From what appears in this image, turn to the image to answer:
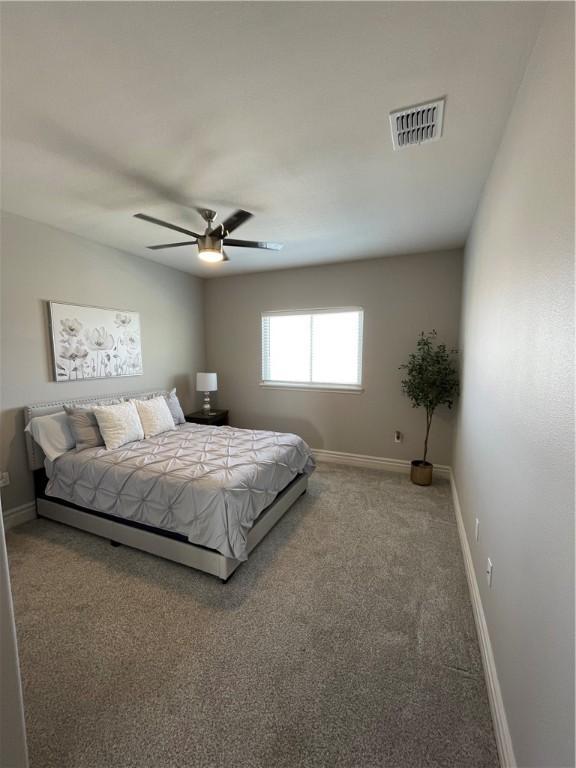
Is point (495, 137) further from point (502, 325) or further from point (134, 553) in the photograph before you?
point (134, 553)

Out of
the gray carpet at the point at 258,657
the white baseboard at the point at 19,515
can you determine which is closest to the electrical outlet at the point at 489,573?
the gray carpet at the point at 258,657

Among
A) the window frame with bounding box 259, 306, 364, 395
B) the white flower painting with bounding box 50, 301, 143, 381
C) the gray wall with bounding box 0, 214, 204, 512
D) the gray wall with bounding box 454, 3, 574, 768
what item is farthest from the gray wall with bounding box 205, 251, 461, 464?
the gray wall with bounding box 454, 3, 574, 768

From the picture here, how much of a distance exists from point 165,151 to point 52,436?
2502 millimetres

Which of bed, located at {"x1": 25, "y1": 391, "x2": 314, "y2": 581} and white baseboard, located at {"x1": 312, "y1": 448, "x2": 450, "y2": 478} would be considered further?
white baseboard, located at {"x1": 312, "y1": 448, "x2": 450, "y2": 478}

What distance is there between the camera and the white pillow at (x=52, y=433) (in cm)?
275

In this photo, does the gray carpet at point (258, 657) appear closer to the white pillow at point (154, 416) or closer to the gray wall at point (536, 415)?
the gray wall at point (536, 415)

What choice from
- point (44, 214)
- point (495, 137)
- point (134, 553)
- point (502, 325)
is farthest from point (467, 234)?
point (134, 553)

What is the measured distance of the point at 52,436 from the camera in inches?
110

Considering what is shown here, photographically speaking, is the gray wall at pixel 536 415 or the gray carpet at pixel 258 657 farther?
the gray carpet at pixel 258 657

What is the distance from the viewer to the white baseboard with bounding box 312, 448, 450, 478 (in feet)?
12.5

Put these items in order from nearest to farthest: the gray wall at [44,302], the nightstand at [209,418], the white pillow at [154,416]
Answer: the gray wall at [44,302] → the white pillow at [154,416] → the nightstand at [209,418]

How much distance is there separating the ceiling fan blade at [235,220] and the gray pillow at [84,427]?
2.10m

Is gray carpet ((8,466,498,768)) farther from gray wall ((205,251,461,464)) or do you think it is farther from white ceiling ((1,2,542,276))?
white ceiling ((1,2,542,276))

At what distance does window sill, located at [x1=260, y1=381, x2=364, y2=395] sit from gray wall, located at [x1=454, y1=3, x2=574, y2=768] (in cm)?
242
